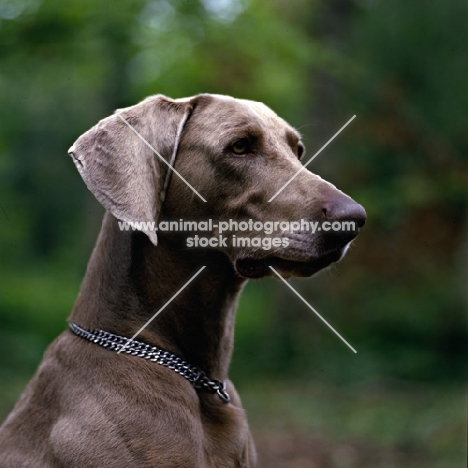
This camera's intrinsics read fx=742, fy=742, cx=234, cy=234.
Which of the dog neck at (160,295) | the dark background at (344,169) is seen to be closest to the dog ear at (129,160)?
the dog neck at (160,295)

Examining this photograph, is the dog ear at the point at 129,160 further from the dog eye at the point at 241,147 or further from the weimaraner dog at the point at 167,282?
the dog eye at the point at 241,147

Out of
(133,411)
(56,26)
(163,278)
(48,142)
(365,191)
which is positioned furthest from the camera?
(48,142)

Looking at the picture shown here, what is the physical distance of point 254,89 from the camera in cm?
1047

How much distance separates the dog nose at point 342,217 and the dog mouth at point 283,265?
0.37 ft

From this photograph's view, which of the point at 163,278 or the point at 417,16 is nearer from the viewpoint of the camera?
the point at 163,278

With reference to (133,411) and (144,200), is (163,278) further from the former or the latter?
(133,411)

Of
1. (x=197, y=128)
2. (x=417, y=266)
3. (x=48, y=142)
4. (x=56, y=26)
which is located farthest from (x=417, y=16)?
(x=48, y=142)

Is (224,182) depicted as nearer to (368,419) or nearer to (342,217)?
(342,217)

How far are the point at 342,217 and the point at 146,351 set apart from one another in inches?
39.8

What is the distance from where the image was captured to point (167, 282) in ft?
11.0

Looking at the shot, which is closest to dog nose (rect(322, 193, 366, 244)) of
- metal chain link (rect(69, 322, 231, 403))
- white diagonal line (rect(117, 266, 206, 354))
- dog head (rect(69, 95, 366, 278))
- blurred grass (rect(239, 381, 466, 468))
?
dog head (rect(69, 95, 366, 278))

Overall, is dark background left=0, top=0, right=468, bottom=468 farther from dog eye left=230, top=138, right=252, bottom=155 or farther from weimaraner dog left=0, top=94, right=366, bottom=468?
dog eye left=230, top=138, right=252, bottom=155

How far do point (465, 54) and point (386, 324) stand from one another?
4.43 m

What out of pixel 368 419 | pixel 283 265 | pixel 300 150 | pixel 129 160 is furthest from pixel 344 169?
pixel 129 160
